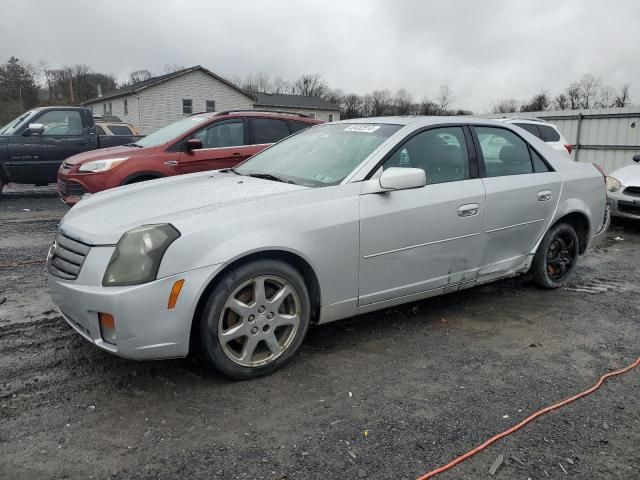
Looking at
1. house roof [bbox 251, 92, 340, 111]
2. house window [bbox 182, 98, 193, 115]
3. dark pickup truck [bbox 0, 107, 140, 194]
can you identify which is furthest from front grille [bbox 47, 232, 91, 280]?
house roof [bbox 251, 92, 340, 111]

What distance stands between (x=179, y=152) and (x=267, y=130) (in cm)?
144

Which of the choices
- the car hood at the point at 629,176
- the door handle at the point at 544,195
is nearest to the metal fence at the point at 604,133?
the car hood at the point at 629,176

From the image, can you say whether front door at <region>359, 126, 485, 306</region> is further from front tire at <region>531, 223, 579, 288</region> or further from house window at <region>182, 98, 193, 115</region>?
house window at <region>182, 98, 193, 115</region>

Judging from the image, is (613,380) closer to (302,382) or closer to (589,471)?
(589,471)

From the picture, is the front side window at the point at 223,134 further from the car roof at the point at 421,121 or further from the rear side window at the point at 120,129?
the rear side window at the point at 120,129

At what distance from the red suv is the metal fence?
949 centimetres

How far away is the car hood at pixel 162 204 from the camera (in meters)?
2.99

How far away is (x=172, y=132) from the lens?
769 centimetres

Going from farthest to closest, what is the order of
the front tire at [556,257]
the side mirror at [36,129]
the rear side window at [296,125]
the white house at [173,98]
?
the white house at [173,98] → the side mirror at [36,129] → the rear side window at [296,125] → the front tire at [556,257]

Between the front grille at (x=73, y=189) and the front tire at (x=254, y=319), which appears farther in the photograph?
the front grille at (x=73, y=189)

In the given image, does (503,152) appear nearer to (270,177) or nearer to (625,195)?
(270,177)

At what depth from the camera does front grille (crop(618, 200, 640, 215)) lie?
8.37 m

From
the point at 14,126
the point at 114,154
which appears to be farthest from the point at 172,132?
the point at 14,126

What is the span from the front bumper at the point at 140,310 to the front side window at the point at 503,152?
258 cm
